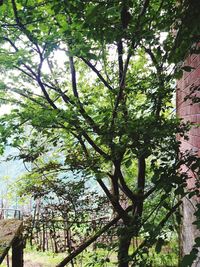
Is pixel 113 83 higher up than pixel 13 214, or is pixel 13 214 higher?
pixel 113 83

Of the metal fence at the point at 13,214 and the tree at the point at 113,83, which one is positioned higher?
the tree at the point at 113,83

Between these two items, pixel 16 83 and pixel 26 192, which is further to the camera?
pixel 26 192

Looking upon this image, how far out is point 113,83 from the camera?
4055mm

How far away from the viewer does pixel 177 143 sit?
6.25 ft

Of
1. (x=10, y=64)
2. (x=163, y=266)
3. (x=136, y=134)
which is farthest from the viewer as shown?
(x=163, y=266)

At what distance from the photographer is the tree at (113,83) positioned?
1.60 m

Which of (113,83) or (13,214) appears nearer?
(113,83)

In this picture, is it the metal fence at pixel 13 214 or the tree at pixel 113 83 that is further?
the metal fence at pixel 13 214

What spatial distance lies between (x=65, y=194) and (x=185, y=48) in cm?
308

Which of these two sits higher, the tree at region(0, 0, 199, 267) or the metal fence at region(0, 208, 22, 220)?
the tree at region(0, 0, 199, 267)

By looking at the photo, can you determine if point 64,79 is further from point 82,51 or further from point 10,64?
point 82,51

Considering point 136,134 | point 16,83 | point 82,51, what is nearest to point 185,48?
point 136,134

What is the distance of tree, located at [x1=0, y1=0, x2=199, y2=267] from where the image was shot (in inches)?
63.1

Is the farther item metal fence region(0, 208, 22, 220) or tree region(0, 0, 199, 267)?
metal fence region(0, 208, 22, 220)
